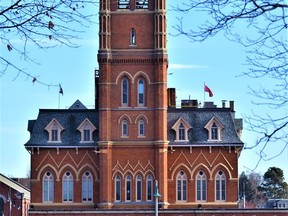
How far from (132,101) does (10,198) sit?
1092cm

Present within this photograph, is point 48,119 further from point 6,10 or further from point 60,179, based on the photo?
point 6,10

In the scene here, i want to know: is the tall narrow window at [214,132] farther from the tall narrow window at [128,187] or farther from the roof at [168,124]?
the tall narrow window at [128,187]

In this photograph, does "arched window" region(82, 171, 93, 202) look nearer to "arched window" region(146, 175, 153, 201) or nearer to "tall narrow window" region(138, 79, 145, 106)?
"arched window" region(146, 175, 153, 201)

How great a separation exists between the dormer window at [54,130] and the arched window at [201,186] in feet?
33.8

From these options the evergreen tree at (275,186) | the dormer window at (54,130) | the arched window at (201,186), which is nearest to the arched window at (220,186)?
the arched window at (201,186)

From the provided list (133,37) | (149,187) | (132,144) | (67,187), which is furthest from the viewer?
(67,187)

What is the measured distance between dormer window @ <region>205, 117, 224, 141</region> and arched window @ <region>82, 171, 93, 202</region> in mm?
8952

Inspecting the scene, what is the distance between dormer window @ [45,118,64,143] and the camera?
68.2 meters

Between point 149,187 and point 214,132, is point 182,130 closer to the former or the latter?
point 214,132

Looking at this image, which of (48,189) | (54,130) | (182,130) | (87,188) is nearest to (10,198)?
(48,189)

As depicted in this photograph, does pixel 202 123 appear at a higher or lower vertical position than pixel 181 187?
higher

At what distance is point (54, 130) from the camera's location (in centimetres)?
6844

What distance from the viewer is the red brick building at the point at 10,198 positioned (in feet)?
203

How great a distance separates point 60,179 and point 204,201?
33.7 ft
